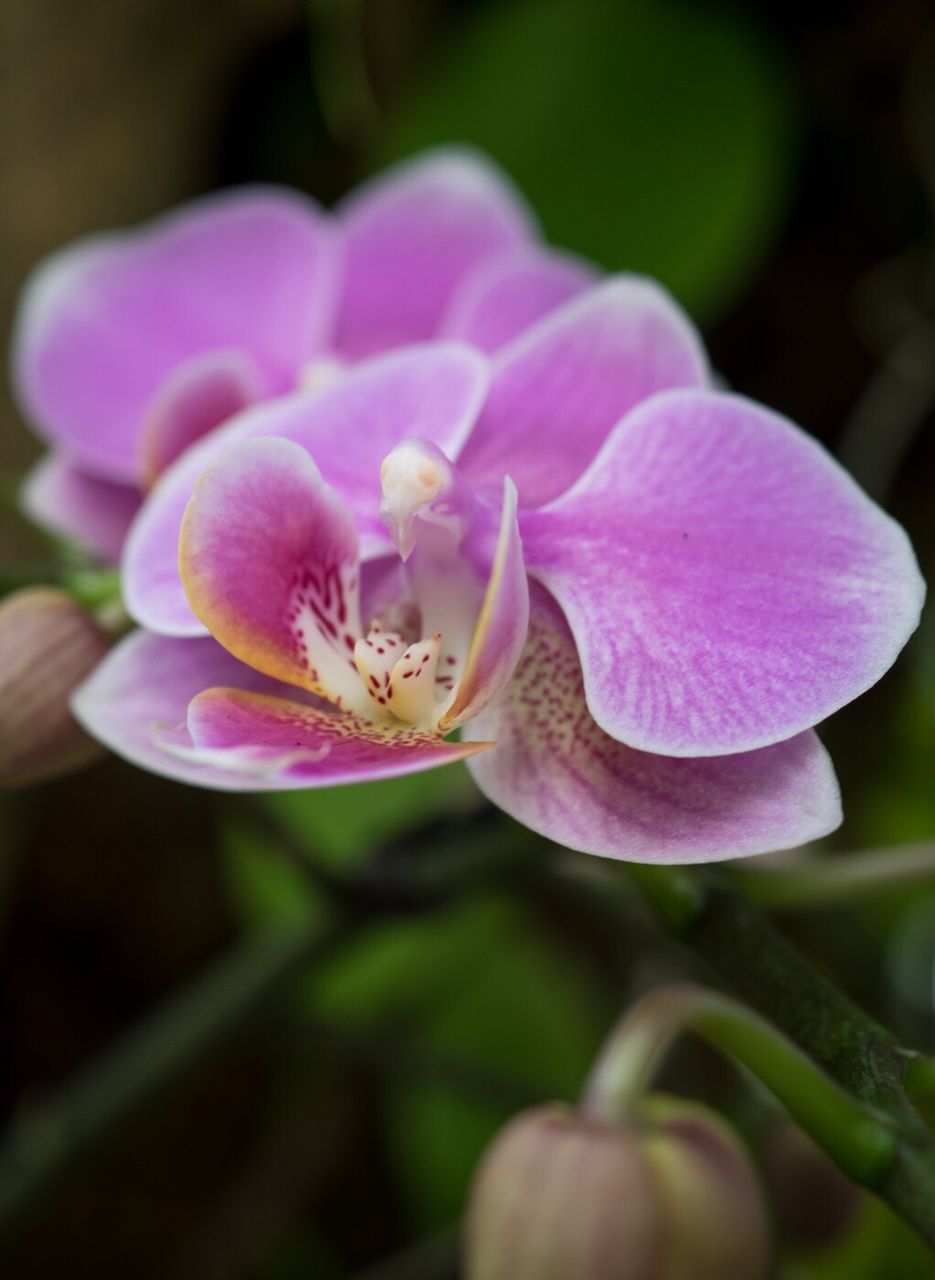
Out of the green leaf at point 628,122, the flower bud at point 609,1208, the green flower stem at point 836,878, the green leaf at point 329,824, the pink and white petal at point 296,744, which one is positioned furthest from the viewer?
the green leaf at point 628,122

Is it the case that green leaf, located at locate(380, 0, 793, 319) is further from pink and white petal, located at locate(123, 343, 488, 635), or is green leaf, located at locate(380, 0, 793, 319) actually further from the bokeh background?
pink and white petal, located at locate(123, 343, 488, 635)

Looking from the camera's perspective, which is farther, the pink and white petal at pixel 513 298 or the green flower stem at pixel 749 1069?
the pink and white petal at pixel 513 298

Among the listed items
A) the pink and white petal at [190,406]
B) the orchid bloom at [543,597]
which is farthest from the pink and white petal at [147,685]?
the pink and white petal at [190,406]

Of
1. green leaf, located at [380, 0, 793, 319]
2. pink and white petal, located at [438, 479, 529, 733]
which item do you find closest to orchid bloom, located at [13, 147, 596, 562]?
pink and white petal, located at [438, 479, 529, 733]

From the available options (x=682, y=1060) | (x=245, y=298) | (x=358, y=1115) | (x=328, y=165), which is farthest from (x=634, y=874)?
(x=328, y=165)

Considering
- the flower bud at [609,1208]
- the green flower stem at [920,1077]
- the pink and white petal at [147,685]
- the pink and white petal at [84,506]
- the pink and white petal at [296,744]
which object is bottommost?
the flower bud at [609,1208]

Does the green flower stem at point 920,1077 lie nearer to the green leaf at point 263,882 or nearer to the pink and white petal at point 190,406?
the pink and white petal at point 190,406

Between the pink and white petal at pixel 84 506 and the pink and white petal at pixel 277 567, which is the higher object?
the pink and white petal at pixel 277 567
